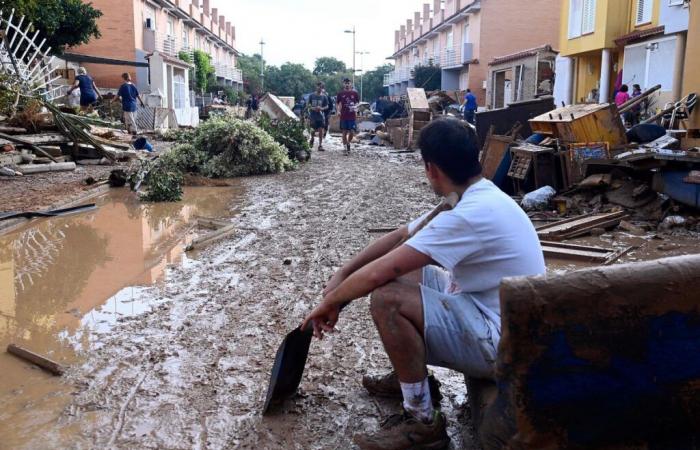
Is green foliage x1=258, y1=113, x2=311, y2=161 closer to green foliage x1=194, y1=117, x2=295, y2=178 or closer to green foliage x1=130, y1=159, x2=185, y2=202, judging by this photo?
green foliage x1=194, y1=117, x2=295, y2=178

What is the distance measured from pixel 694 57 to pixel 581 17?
41.6 feet

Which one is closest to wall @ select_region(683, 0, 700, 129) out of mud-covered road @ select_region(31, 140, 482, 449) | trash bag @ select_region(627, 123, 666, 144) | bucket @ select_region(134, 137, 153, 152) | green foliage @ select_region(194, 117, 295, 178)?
trash bag @ select_region(627, 123, 666, 144)

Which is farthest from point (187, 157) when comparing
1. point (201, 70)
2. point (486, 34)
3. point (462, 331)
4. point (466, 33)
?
point (201, 70)

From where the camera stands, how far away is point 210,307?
189 inches

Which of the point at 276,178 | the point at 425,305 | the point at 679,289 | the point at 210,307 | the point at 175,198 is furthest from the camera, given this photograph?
the point at 276,178

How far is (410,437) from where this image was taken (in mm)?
2768

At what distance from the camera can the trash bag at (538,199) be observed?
890 centimetres

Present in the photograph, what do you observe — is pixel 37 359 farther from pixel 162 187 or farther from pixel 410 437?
pixel 162 187

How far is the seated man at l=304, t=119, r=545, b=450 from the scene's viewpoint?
2.50 metres

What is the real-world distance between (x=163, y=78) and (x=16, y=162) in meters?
20.6

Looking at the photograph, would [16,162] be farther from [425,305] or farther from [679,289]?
[679,289]

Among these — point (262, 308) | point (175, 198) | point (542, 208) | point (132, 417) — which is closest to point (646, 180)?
point (542, 208)

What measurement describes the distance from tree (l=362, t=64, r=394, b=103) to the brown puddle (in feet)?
234

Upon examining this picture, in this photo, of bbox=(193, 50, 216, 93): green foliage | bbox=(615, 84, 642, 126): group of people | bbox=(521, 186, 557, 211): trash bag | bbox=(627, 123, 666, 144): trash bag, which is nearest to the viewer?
bbox=(521, 186, 557, 211): trash bag
